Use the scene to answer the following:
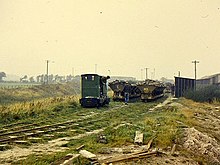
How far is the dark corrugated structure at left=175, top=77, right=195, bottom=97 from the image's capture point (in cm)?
4583

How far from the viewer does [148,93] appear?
40.8 metres

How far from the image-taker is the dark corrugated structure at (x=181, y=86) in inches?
1804

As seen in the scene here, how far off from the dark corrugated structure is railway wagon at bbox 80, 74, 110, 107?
1671 centimetres

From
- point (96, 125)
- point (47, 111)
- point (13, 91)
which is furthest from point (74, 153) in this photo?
point (13, 91)

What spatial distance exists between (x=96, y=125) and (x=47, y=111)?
7117 mm

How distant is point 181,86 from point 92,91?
20.6 meters

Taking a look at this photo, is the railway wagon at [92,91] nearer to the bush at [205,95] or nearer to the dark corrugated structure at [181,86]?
the dark corrugated structure at [181,86]

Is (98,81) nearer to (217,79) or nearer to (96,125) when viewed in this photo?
(96,125)

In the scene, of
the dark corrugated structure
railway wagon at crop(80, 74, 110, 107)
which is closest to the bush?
the dark corrugated structure

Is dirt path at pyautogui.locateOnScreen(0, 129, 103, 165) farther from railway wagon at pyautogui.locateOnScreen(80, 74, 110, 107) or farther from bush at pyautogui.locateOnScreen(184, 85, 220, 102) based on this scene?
bush at pyautogui.locateOnScreen(184, 85, 220, 102)

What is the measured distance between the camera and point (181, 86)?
47438mm

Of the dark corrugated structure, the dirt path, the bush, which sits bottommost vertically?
the dirt path

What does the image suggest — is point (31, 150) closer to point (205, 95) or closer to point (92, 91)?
point (92, 91)

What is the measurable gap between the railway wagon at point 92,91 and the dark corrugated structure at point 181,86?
54.8ft
